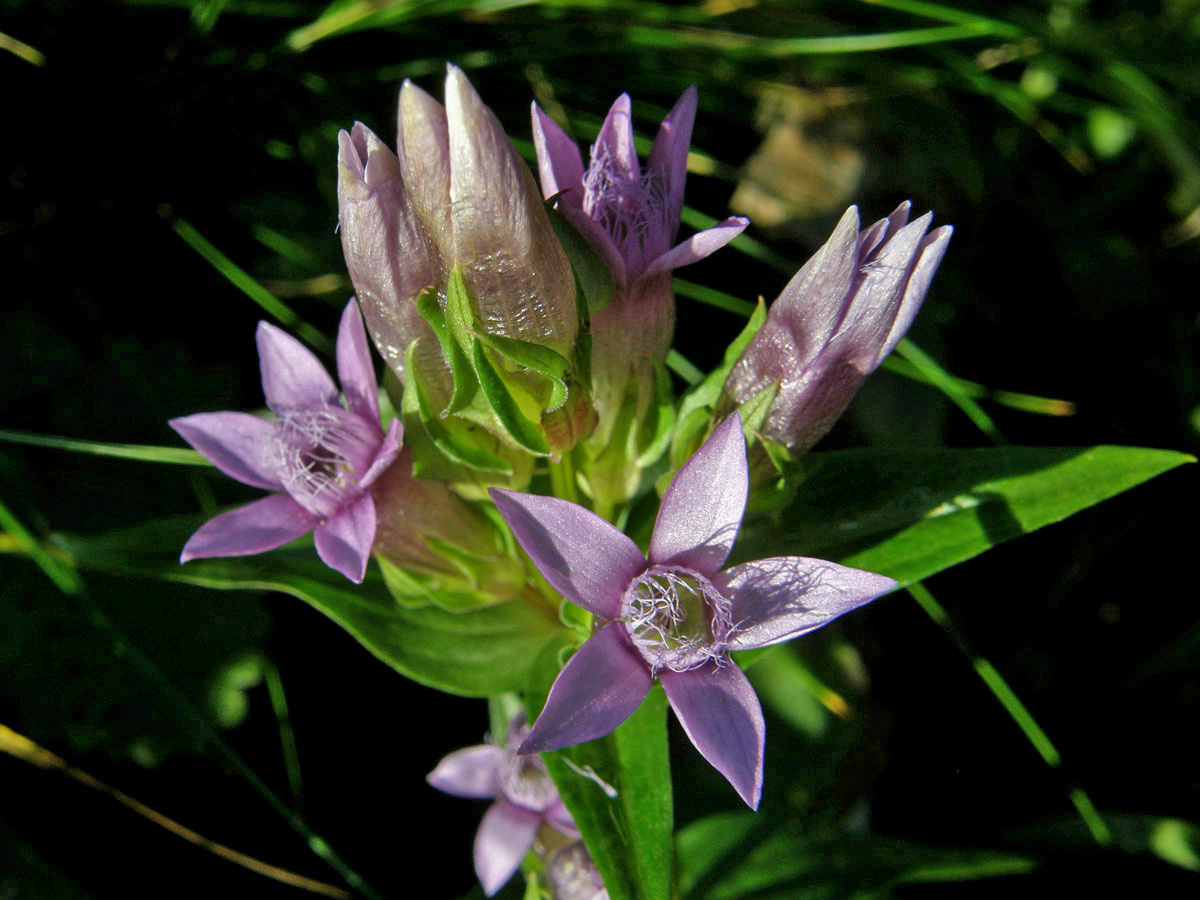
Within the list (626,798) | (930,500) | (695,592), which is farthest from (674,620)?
(930,500)

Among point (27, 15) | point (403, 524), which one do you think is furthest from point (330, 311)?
point (403, 524)

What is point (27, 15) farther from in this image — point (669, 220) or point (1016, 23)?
point (1016, 23)

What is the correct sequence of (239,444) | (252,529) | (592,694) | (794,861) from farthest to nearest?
(794,861) < (239,444) < (252,529) < (592,694)

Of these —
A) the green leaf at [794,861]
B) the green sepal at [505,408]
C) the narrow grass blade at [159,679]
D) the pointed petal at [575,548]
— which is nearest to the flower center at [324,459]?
the green sepal at [505,408]

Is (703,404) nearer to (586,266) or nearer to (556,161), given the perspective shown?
(586,266)

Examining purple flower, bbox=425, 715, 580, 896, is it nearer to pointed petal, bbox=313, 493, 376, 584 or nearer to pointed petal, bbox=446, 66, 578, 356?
pointed petal, bbox=313, 493, 376, 584

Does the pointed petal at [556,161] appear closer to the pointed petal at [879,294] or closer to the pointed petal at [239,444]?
the pointed petal at [879,294]

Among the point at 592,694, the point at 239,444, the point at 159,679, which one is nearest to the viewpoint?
the point at 592,694
